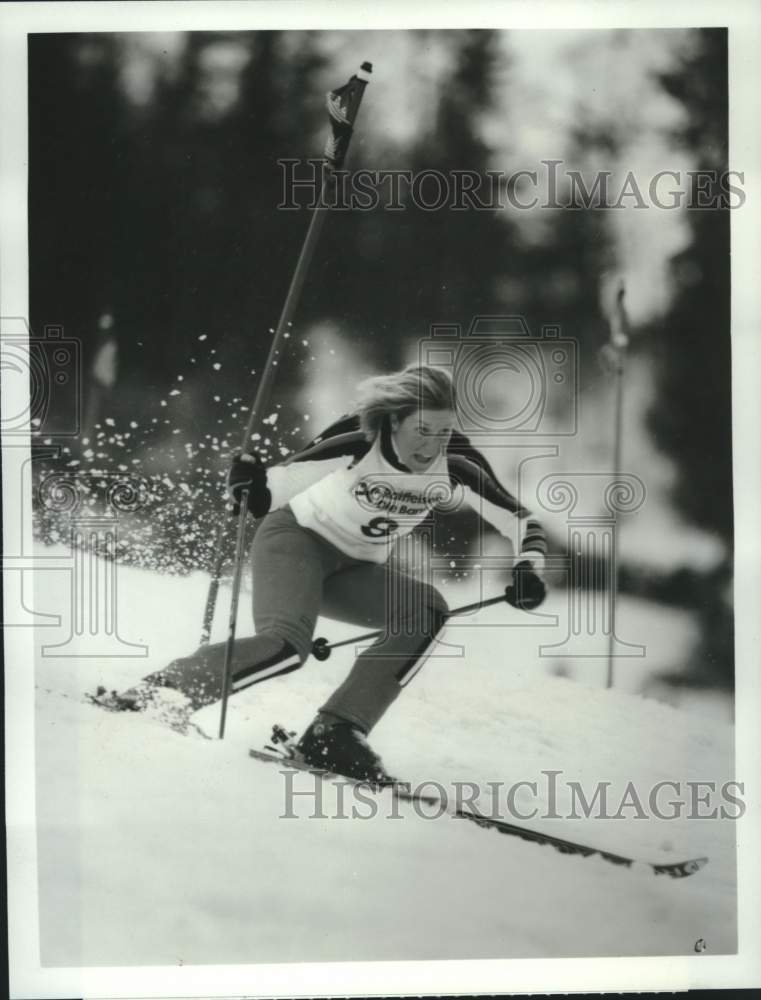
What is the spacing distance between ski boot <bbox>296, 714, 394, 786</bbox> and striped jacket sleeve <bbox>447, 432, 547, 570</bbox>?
1.52 feet

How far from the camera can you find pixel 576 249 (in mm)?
1679

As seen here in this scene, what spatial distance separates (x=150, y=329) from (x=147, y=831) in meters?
0.94

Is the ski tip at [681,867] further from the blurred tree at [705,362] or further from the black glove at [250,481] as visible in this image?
the black glove at [250,481]

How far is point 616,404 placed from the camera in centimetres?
168

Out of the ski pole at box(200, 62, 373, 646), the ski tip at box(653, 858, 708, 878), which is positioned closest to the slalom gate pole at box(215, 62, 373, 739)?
the ski pole at box(200, 62, 373, 646)

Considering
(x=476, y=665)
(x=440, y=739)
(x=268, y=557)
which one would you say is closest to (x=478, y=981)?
(x=440, y=739)

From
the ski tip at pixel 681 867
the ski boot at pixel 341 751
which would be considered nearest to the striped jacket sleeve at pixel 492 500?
the ski boot at pixel 341 751

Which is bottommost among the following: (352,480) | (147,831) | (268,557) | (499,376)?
(147,831)

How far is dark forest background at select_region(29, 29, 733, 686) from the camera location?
1673mm

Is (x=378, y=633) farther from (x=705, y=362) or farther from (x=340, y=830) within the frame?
(x=705, y=362)

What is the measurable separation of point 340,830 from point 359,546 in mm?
528

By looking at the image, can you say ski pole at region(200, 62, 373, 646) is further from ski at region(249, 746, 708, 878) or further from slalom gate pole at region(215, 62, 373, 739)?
ski at region(249, 746, 708, 878)

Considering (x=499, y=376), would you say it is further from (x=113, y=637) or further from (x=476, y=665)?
(x=113, y=637)

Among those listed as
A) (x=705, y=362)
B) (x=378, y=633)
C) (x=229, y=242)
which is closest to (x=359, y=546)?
(x=378, y=633)
